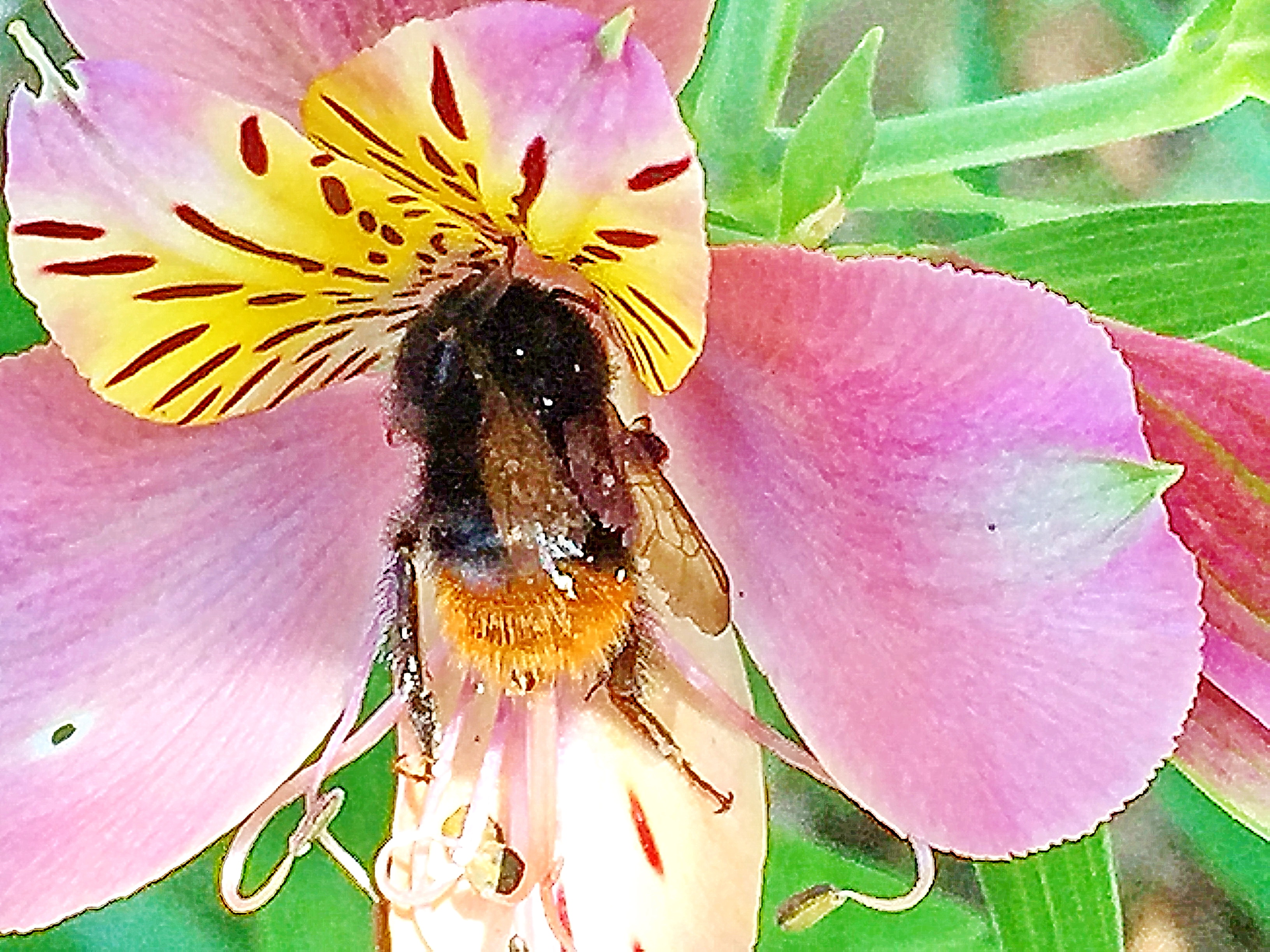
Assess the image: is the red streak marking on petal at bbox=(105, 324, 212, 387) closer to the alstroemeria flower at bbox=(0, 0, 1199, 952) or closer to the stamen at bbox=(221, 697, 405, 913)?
the alstroemeria flower at bbox=(0, 0, 1199, 952)

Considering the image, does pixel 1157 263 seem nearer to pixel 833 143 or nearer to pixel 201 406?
pixel 833 143

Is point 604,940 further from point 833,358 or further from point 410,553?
point 833,358

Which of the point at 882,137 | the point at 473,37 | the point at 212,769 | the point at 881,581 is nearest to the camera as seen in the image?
the point at 473,37

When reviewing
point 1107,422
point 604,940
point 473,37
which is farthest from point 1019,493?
point 604,940

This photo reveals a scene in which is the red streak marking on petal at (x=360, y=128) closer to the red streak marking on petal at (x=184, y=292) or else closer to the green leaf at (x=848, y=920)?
the red streak marking on petal at (x=184, y=292)

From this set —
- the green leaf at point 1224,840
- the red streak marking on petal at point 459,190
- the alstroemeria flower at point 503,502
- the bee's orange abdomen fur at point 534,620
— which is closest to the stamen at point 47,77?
the alstroemeria flower at point 503,502

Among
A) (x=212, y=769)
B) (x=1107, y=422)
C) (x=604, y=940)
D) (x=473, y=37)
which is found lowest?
(x=604, y=940)

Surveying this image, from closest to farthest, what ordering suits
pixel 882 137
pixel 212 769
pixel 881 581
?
pixel 881 581, pixel 212 769, pixel 882 137
